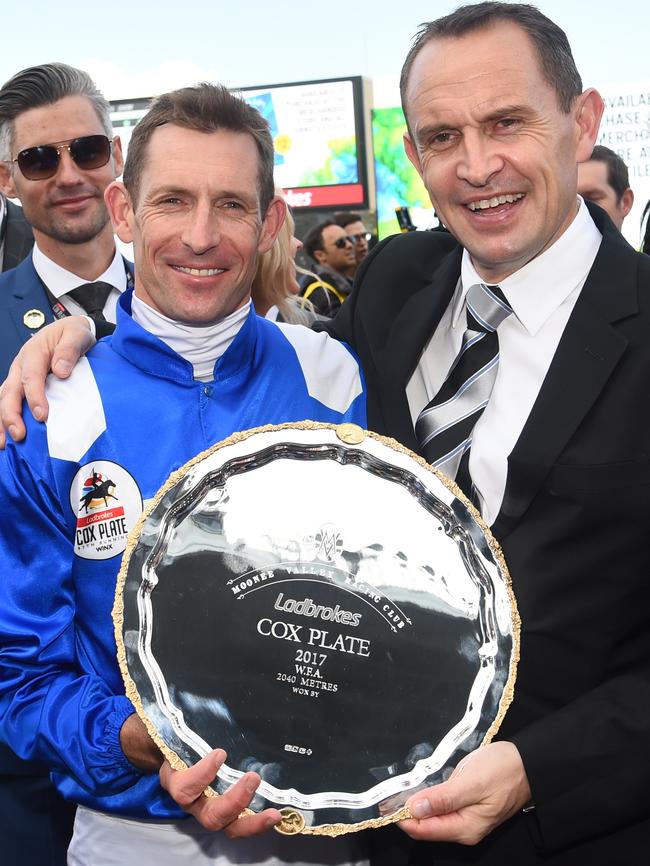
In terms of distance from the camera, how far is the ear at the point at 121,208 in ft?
7.10

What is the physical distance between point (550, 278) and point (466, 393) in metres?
0.31

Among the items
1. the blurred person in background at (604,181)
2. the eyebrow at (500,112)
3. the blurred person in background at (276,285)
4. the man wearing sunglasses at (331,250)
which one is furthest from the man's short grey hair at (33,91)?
the man wearing sunglasses at (331,250)

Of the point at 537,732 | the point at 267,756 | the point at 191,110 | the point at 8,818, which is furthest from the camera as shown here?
the point at 8,818

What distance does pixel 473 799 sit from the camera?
171cm

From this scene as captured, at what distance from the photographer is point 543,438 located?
1929mm

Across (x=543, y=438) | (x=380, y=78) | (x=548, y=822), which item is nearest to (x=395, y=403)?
(x=543, y=438)

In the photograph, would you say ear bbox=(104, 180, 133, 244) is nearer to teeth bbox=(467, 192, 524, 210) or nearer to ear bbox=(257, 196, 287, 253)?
ear bbox=(257, 196, 287, 253)

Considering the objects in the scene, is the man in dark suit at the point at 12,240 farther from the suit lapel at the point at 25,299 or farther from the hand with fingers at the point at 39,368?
the hand with fingers at the point at 39,368

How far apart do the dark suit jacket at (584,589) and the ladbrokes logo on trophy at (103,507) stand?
0.73m

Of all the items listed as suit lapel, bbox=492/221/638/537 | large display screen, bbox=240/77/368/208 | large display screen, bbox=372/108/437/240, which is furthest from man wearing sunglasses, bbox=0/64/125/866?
large display screen, bbox=372/108/437/240

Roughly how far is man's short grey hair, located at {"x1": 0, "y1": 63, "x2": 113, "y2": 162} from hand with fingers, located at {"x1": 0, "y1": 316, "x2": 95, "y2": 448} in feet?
5.68

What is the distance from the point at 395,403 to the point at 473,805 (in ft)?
2.78

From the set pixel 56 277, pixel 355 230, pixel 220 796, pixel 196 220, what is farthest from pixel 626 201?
pixel 220 796

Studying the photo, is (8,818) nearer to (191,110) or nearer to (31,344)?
(31,344)
